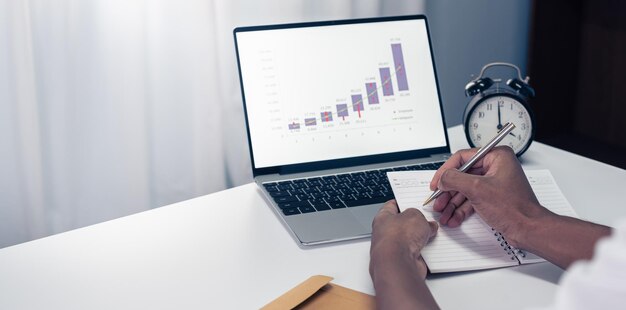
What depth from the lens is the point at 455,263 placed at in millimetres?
1012

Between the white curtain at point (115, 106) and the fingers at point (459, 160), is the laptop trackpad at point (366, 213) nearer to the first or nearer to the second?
the fingers at point (459, 160)

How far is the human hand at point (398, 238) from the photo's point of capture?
3.03 ft

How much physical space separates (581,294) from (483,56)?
7.74ft

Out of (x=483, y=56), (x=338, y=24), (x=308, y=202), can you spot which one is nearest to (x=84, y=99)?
(x=338, y=24)

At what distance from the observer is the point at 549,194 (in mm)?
1206

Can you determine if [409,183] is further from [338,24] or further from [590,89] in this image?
[590,89]

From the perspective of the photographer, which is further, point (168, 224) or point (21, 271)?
point (168, 224)

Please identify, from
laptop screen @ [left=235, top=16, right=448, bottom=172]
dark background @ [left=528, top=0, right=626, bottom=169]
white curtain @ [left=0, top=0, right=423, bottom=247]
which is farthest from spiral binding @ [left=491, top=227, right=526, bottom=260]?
dark background @ [left=528, top=0, right=626, bottom=169]

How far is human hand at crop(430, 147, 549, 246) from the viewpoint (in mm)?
1049

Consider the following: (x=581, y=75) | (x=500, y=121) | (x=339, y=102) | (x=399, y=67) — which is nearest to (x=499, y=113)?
(x=500, y=121)

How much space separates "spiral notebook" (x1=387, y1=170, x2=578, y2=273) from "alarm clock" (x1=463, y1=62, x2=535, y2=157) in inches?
8.8

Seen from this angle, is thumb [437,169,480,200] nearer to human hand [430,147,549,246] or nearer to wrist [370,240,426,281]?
human hand [430,147,549,246]

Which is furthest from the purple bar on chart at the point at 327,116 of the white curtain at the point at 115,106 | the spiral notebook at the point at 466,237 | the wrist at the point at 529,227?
the white curtain at the point at 115,106

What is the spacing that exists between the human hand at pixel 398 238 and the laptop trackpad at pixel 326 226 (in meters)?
0.05
